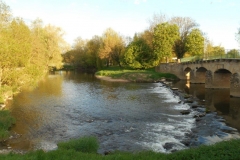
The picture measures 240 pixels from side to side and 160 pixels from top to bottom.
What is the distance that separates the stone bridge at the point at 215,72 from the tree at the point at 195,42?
11118mm

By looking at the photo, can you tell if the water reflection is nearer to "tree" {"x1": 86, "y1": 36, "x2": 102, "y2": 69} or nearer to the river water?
the river water

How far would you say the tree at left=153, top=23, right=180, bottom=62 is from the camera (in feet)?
255

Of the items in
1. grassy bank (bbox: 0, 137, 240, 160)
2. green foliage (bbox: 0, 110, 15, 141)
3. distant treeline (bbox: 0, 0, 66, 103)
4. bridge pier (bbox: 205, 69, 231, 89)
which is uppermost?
distant treeline (bbox: 0, 0, 66, 103)

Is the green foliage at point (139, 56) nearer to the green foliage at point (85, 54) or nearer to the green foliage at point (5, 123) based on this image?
the green foliage at point (85, 54)

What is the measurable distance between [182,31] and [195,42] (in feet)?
29.2

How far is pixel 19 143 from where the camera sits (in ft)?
60.5

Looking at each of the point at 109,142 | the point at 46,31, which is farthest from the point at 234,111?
the point at 46,31

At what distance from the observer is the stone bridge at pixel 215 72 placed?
3759 cm

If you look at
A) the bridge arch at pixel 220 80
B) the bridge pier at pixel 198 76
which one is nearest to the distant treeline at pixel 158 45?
the bridge pier at pixel 198 76

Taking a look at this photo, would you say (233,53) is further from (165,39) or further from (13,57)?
(165,39)

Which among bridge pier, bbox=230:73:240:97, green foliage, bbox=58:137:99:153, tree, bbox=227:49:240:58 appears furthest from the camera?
tree, bbox=227:49:240:58

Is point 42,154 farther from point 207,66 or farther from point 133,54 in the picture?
point 133,54

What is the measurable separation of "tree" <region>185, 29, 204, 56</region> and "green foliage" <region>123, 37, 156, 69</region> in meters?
12.1

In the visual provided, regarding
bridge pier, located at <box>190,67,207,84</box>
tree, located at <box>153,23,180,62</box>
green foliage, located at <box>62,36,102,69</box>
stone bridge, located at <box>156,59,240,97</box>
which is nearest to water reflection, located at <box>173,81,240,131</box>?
stone bridge, located at <box>156,59,240,97</box>
